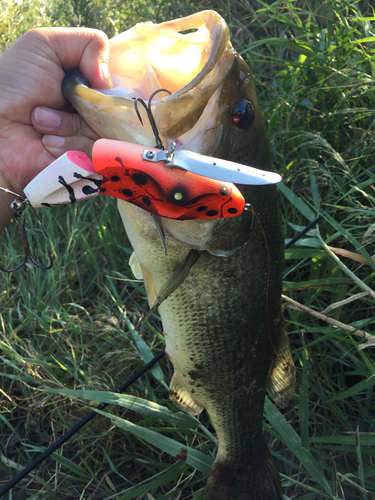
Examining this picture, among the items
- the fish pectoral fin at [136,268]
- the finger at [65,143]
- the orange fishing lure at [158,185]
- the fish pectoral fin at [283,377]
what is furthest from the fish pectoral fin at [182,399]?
the finger at [65,143]

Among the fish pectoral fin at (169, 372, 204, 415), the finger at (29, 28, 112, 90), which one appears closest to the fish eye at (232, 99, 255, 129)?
the finger at (29, 28, 112, 90)

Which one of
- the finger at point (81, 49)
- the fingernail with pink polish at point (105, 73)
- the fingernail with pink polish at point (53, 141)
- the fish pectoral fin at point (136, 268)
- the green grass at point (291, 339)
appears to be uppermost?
the finger at point (81, 49)

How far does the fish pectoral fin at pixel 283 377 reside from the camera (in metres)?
1.84

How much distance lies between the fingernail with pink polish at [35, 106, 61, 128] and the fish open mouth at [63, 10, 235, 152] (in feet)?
0.42

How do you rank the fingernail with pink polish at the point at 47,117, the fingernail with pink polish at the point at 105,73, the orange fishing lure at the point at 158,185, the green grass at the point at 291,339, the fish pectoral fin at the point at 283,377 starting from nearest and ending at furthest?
the orange fishing lure at the point at 158,185 < the fingernail with pink polish at the point at 105,73 < the fingernail with pink polish at the point at 47,117 < the fish pectoral fin at the point at 283,377 < the green grass at the point at 291,339

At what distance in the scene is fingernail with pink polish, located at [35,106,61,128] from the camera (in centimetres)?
160

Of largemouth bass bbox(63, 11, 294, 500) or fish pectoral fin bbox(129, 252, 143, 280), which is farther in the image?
fish pectoral fin bbox(129, 252, 143, 280)

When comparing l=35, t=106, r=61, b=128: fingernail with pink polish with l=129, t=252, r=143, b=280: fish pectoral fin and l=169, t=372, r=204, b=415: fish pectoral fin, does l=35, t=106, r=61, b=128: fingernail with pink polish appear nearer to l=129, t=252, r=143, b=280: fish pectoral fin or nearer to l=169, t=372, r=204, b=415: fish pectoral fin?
l=129, t=252, r=143, b=280: fish pectoral fin

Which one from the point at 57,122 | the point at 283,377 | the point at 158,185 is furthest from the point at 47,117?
the point at 283,377

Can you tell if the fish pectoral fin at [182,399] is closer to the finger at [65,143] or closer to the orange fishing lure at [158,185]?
the orange fishing lure at [158,185]

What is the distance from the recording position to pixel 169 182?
1.20 meters

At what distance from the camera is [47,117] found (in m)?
1.60

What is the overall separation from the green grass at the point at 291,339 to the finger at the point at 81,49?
45.4 inches

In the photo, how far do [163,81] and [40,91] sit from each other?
48 cm
